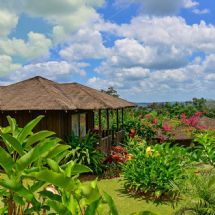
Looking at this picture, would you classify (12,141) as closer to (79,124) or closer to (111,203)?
(111,203)

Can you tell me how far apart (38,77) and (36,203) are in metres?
14.7

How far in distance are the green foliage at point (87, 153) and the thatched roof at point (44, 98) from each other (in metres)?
1.23

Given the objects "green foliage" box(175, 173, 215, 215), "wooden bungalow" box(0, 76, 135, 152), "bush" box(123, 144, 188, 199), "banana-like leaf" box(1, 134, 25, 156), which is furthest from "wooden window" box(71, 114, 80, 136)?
"banana-like leaf" box(1, 134, 25, 156)

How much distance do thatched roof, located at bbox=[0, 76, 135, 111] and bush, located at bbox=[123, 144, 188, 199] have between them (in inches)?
133

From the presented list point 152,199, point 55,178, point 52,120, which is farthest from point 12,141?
point 52,120

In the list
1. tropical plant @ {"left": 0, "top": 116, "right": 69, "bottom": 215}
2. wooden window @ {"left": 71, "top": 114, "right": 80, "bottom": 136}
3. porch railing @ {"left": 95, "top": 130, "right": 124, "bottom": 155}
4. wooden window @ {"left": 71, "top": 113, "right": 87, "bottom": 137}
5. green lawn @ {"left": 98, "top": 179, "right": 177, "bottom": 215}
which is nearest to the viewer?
tropical plant @ {"left": 0, "top": 116, "right": 69, "bottom": 215}

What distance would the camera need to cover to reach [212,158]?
12.0 m

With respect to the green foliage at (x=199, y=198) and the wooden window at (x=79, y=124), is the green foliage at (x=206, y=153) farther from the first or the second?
the wooden window at (x=79, y=124)

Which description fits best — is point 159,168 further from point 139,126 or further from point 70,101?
point 139,126

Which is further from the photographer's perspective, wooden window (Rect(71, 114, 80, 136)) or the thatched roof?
wooden window (Rect(71, 114, 80, 136))

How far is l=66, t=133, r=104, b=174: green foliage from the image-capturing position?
13.8 meters

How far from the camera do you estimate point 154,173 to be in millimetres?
10734

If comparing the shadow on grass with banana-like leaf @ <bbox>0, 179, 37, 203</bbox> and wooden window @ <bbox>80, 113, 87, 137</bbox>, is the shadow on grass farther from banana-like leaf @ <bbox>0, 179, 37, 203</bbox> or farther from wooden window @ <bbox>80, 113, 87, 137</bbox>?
banana-like leaf @ <bbox>0, 179, 37, 203</bbox>

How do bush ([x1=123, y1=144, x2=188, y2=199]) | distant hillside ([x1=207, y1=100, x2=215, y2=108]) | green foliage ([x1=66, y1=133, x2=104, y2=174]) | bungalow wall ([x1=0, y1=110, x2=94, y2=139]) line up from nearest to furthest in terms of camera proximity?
bush ([x1=123, y1=144, x2=188, y2=199]) < green foliage ([x1=66, y1=133, x2=104, y2=174]) < bungalow wall ([x1=0, y1=110, x2=94, y2=139]) < distant hillside ([x1=207, y1=100, x2=215, y2=108])
